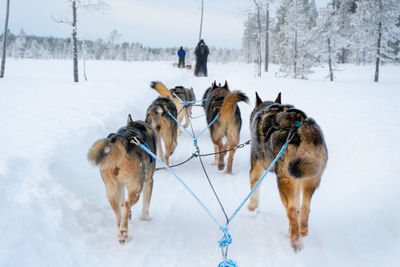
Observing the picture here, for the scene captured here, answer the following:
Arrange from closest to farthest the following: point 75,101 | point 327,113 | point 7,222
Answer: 1. point 7,222
2. point 327,113
3. point 75,101

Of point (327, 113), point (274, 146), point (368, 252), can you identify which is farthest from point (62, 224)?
point (327, 113)

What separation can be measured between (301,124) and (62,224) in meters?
2.63

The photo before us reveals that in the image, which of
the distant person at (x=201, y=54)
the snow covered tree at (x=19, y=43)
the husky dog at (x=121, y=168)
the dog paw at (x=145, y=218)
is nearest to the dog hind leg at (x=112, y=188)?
the husky dog at (x=121, y=168)

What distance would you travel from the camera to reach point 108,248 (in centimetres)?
277

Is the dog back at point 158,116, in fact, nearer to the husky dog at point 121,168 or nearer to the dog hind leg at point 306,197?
the husky dog at point 121,168

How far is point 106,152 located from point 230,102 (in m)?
2.89

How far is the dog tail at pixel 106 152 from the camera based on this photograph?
8.02 ft

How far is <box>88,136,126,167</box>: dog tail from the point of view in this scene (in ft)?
8.02

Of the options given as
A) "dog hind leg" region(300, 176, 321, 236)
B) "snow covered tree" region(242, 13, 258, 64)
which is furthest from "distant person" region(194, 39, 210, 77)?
"snow covered tree" region(242, 13, 258, 64)

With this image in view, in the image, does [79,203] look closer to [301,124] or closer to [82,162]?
[82,162]

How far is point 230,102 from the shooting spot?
4.87m

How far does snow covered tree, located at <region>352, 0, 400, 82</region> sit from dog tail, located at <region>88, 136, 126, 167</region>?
26105mm

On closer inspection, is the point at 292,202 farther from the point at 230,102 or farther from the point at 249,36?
the point at 249,36

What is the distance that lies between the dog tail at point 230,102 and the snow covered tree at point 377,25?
23.3 meters
